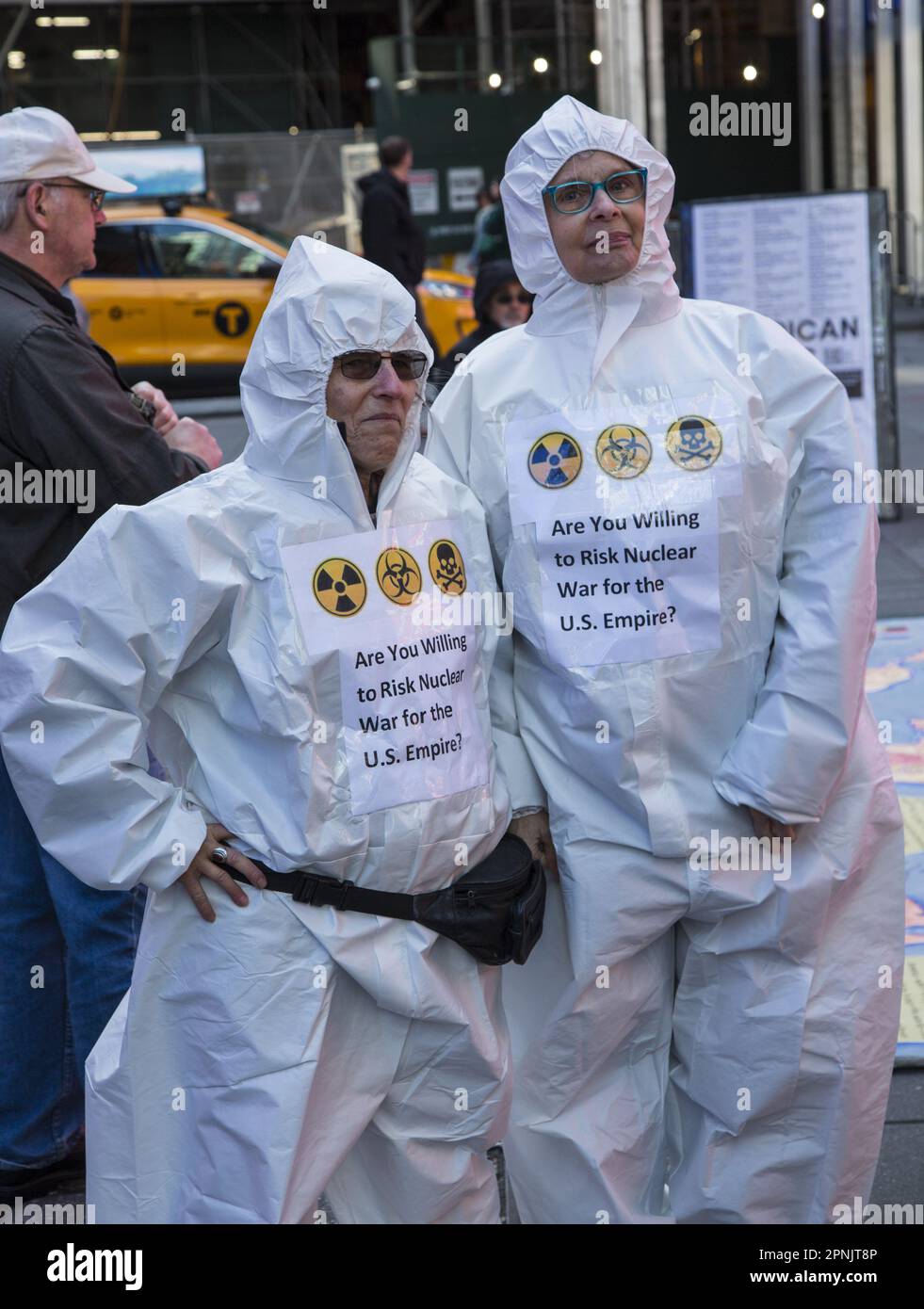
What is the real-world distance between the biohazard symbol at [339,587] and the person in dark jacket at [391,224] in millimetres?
9028

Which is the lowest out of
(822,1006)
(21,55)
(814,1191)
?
(814,1191)

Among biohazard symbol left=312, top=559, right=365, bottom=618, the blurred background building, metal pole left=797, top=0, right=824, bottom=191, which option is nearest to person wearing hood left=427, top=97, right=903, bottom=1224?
biohazard symbol left=312, top=559, right=365, bottom=618

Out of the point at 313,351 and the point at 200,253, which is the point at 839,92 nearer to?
the point at 200,253

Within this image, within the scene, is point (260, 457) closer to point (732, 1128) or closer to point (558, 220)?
point (558, 220)

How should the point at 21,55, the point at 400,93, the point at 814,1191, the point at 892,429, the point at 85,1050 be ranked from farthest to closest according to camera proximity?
the point at 21,55 → the point at 400,93 → the point at 892,429 → the point at 85,1050 → the point at 814,1191

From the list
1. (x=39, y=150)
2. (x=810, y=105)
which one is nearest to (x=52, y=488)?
(x=39, y=150)

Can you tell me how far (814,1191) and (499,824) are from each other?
925 millimetres

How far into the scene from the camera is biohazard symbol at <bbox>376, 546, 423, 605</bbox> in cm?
269

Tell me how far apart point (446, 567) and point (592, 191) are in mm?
724

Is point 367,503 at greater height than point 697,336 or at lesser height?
lesser

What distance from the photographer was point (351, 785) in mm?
2615

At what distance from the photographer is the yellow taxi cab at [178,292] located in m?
14.6

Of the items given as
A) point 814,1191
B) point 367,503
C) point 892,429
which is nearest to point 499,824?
point 367,503

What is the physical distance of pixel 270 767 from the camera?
2.63m
